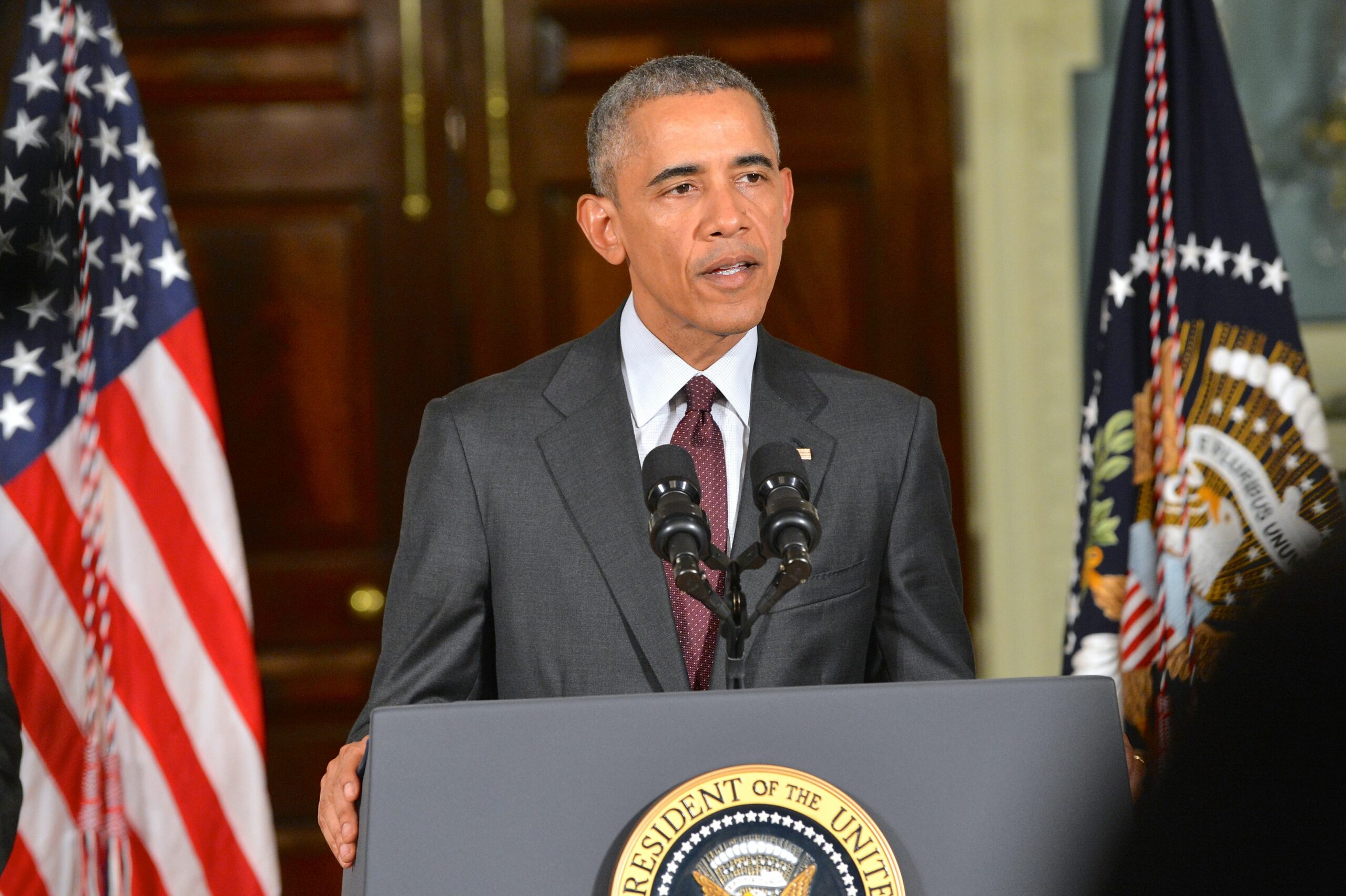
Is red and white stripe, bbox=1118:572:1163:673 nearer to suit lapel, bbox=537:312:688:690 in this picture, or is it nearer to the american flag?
suit lapel, bbox=537:312:688:690

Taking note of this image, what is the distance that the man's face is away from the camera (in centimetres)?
162

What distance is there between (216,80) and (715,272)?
7.40 ft

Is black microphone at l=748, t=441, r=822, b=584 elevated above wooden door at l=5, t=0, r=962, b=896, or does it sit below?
below

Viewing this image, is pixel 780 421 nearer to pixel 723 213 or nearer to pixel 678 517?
pixel 723 213

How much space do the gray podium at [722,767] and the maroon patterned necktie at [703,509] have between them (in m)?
0.47

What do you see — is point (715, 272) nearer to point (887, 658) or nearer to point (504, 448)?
point (504, 448)

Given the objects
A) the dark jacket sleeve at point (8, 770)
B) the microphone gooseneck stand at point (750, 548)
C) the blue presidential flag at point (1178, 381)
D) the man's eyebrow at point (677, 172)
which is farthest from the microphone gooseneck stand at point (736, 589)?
the blue presidential flag at point (1178, 381)

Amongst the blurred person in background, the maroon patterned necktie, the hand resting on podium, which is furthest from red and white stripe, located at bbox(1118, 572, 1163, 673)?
the blurred person in background

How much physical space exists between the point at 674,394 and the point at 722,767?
0.74 metres

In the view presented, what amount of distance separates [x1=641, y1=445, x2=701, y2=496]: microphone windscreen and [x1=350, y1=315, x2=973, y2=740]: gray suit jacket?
36 centimetres

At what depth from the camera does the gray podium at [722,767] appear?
40.2 inches

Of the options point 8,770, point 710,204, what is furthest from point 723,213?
point 8,770

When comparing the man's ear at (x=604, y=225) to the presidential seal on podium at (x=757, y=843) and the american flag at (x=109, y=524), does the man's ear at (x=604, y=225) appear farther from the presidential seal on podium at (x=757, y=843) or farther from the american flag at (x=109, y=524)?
the american flag at (x=109, y=524)

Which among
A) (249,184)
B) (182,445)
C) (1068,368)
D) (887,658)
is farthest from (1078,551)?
(249,184)
